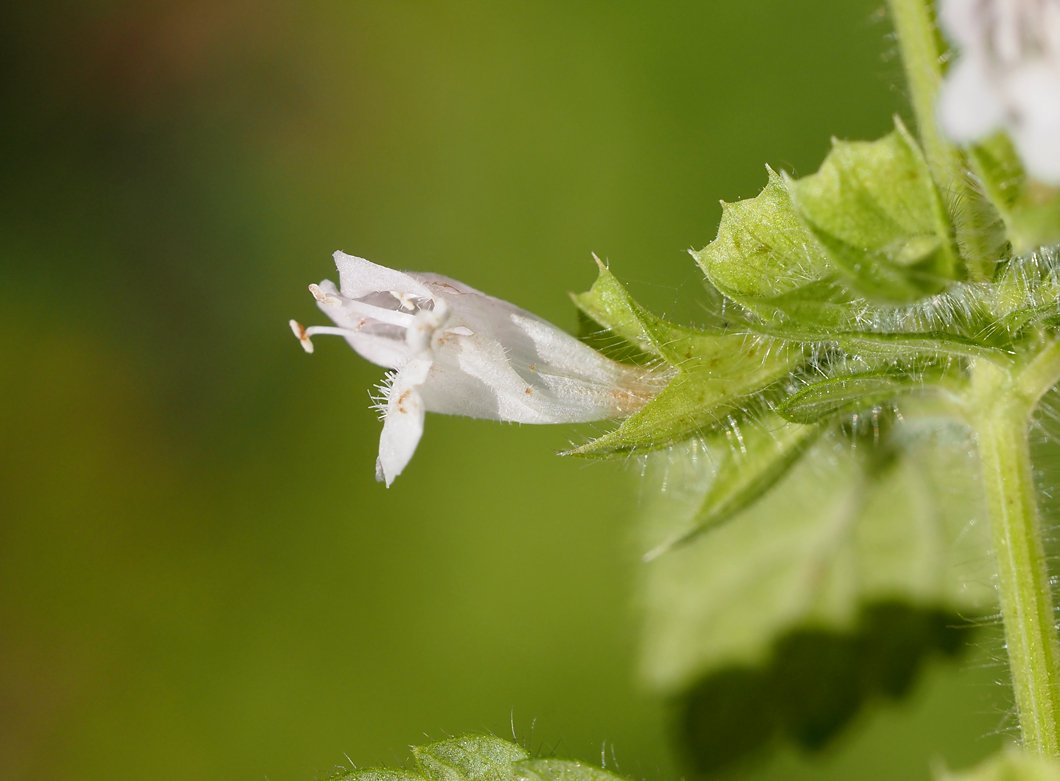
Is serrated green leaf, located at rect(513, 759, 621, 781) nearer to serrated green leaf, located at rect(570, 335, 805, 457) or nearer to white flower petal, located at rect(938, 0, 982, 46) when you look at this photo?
serrated green leaf, located at rect(570, 335, 805, 457)

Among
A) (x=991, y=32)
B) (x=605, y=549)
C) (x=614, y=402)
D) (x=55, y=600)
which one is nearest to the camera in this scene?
(x=991, y=32)

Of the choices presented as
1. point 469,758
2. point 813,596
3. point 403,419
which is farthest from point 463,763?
point 813,596

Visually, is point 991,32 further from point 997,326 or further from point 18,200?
point 18,200

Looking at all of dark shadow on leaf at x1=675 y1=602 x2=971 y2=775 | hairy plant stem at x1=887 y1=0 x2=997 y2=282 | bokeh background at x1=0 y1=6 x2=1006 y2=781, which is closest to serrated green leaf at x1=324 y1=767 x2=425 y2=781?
hairy plant stem at x1=887 y1=0 x2=997 y2=282

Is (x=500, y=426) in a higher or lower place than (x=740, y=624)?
higher

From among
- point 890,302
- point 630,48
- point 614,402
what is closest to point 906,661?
point 614,402

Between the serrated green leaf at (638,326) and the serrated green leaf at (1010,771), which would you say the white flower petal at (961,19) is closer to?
the serrated green leaf at (638,326)
